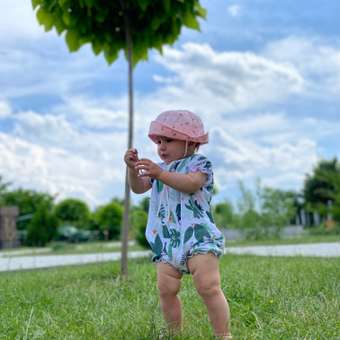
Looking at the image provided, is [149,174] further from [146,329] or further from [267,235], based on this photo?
[267,235]

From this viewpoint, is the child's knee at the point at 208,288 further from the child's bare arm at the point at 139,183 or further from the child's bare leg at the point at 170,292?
the child's bare arm at the point at 139,183

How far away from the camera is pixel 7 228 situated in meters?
17.8

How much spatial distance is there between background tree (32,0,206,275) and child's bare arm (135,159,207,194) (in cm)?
248

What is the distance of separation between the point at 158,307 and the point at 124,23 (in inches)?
106

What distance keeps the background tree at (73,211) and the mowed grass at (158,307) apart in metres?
18.9

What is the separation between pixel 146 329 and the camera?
2.62 m

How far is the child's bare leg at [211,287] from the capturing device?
7.58 feet

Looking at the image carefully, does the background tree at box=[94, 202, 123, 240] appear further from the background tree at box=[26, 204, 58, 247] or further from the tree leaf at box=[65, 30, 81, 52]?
the tree leaf at box=[65, 30, 81, 52]

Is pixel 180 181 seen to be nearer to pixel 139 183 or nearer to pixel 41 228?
pixel 139 183

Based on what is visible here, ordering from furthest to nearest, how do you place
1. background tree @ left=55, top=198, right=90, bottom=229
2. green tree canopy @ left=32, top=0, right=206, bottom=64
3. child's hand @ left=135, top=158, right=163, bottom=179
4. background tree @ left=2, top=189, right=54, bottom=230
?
background tree @ left=2, top=189, right=54, bottom=230, background tree @ left=55, top=198, right=90, bottom=229, green tree canopy @ left=32, top=0, right=206, bottom=64, child's hand @ left=135, top=158, right=163, bottom=179

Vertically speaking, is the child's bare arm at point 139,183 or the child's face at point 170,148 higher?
the child's face at point 170,148

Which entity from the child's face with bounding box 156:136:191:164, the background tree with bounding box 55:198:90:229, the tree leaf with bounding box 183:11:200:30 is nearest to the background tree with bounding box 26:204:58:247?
the background tree with bounding box 55:198:90:229

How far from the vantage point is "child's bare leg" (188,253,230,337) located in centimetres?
231

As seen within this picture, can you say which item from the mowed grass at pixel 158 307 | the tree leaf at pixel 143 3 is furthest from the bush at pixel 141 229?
the tree leaf at pixel 143 3
